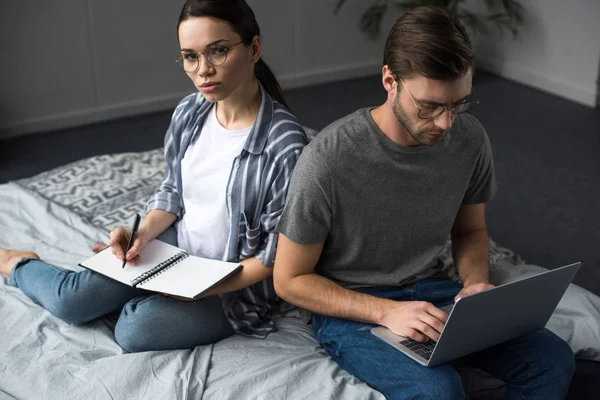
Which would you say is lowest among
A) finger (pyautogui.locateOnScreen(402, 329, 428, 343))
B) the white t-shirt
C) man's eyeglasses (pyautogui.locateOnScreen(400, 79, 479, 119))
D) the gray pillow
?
the gray pillow

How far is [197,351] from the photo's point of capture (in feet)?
5.53

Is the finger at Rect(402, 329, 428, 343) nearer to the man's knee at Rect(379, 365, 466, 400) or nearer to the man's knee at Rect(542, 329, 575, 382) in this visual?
the man's knee at Rect(379, 365, 466, 400)

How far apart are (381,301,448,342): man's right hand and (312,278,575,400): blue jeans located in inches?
1.7

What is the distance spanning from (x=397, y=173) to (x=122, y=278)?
2.03 feet

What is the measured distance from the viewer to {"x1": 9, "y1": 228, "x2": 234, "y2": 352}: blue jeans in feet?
5.45

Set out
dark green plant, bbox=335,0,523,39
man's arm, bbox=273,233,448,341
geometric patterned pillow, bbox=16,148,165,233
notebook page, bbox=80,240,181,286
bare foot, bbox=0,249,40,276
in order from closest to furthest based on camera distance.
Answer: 1. man's arm, bbox=273,233,448,341
2. notebook page, bbox=80,240,181,286
3. bare foot, bbox=0,249,40,276
4. geometric patterned pillow, bbox=16,148,165,233
5. dark green plant, bbox=335,0,523,39

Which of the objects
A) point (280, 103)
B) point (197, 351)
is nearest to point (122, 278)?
point (197, 351)

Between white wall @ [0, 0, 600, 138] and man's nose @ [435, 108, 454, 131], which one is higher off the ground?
man's nose @ [435, 108, 454, 131]

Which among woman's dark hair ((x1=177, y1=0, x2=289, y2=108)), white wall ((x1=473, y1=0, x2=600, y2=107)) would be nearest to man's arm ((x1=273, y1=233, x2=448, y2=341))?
woman's dark hair ((x1=177, y1=0, x2=289, y2=108))

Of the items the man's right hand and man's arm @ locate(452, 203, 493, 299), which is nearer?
the man's right hand

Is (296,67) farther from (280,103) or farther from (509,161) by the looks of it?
(280,103)

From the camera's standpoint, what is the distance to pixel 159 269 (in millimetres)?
1684

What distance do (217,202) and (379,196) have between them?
1.25ft

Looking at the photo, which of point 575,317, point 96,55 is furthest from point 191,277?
point 96,55
